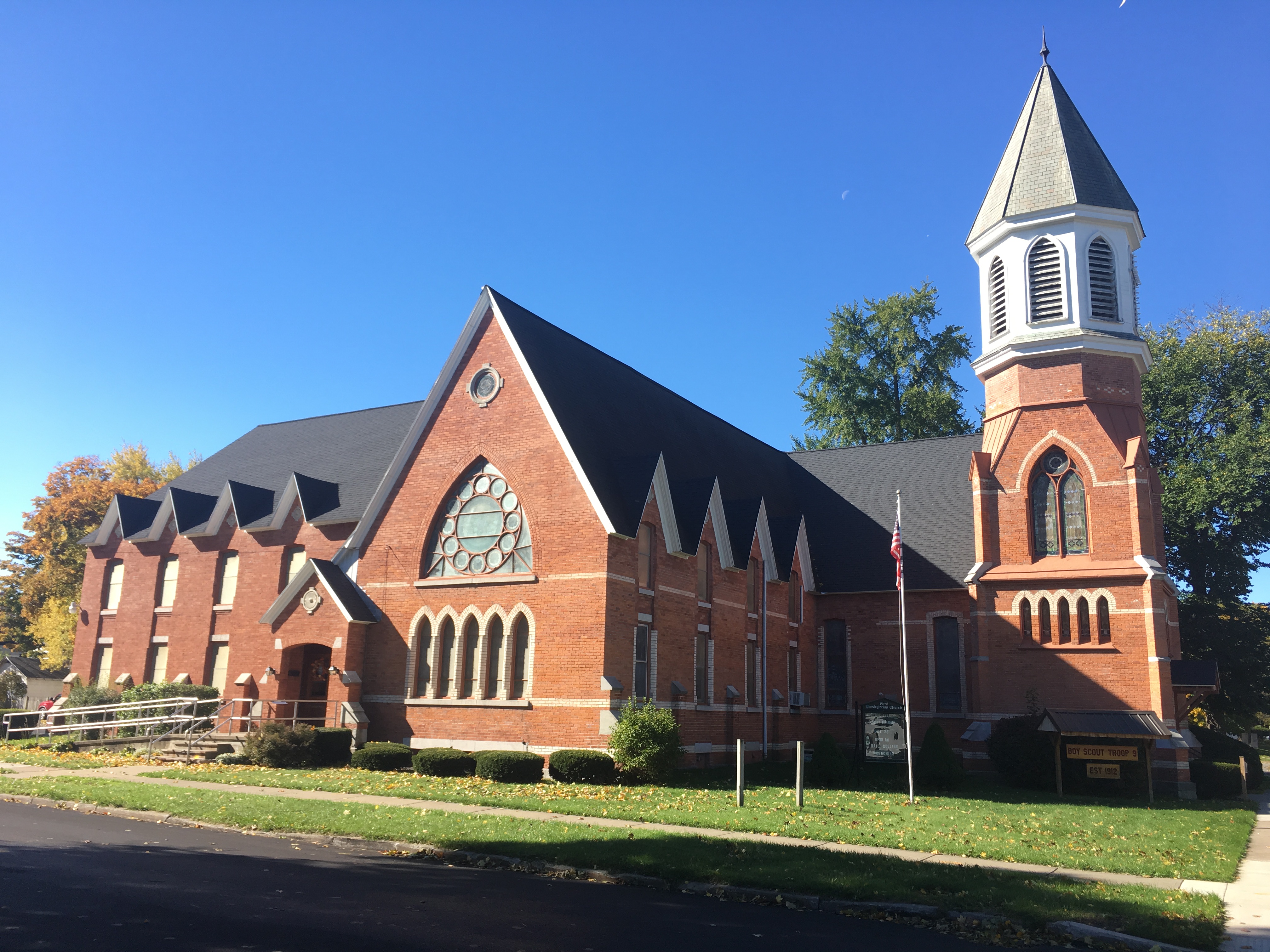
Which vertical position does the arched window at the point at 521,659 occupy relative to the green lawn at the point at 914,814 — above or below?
above

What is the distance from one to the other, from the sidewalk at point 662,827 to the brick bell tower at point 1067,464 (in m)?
9.03

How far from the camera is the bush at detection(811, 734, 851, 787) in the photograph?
80.7ft

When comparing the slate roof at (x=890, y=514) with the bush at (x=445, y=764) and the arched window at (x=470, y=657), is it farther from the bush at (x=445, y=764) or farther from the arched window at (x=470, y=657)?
the bush at (x=445, y=764)

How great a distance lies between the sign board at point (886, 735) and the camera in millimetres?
23250

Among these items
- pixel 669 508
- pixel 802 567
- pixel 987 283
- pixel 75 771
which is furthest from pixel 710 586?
pixel 75 771

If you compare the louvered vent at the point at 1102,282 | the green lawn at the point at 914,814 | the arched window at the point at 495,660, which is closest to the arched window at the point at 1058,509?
the louvered vent at the point at 1102,282

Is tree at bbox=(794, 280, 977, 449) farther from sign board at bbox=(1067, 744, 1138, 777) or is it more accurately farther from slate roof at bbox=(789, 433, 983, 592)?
sign board at bbox=(1067, 744, 1138, 777)

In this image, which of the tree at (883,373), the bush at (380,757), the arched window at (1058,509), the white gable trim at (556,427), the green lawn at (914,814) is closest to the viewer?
the green lawn at (914,814)

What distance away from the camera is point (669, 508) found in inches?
1097

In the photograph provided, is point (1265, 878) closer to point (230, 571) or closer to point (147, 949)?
point (147, 949)

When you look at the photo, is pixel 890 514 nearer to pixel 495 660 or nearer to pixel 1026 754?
pixel 1026 754

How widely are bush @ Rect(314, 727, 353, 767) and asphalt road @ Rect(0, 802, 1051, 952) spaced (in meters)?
12.1

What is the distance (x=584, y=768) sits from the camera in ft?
75.4

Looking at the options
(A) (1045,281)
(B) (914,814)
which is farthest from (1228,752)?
(B) (914,814)
